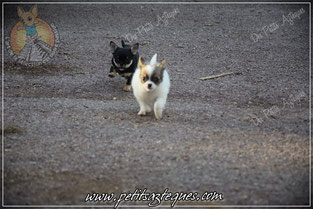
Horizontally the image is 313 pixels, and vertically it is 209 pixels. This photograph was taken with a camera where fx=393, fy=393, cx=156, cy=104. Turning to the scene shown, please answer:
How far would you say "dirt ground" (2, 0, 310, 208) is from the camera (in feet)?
13.3

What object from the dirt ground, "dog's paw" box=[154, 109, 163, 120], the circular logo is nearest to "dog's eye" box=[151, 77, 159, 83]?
"dog's paw" box=[154, 109, 163, 120]

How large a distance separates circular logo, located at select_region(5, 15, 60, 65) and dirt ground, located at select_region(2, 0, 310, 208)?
0.25 meters

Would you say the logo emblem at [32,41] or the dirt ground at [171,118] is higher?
the logo emblem at [32,41]

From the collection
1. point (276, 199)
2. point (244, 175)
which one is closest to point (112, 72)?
point (244, 175)

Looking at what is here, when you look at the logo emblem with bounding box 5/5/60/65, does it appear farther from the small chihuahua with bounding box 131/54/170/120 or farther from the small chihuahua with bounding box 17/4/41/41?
the small chihuahua with bounding box 131/54/170/120

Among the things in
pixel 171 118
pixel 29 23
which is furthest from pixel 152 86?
pixel 29 23

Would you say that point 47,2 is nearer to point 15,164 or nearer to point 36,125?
point 36,125

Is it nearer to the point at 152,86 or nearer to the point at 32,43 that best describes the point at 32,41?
the point at 32,43

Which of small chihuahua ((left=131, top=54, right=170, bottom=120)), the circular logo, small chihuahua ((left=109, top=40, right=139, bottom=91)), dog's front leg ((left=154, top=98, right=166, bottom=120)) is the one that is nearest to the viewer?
small chihuahua ((left=131, top=54, right=170, bottom=120))

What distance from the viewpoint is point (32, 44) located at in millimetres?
8883

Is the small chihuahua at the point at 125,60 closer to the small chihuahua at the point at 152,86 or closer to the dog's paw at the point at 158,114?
the small chihuahua at the point at 152,86

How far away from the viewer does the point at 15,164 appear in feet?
14.5

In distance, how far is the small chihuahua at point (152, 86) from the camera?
18.5 ft

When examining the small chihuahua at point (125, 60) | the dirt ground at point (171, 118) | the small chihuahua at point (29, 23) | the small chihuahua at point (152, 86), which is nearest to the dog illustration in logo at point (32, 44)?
the small chihuahua at point (29, 23)
